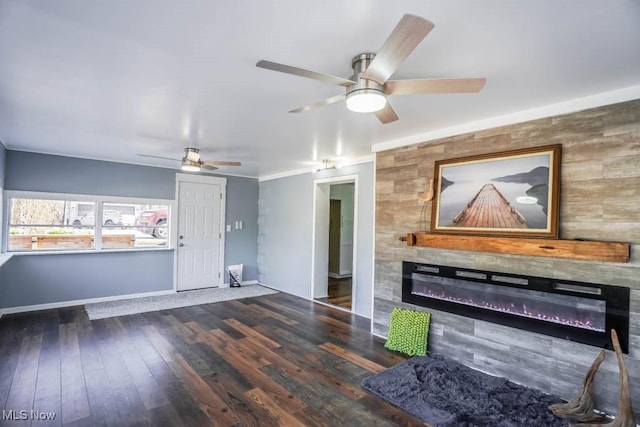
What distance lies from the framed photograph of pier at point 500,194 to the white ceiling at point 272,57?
43 cm

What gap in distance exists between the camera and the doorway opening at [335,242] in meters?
5.69

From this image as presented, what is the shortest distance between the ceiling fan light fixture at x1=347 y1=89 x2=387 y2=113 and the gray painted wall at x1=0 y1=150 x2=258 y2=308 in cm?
508

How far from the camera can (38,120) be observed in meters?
3.32

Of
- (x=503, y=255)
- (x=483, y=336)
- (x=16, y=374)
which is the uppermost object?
(x=503, y=255)

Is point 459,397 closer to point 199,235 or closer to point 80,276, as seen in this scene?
point 199,235

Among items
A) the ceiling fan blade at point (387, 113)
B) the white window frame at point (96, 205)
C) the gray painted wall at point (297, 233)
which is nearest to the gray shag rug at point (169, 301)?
the gray painted wall at point (297, 233)

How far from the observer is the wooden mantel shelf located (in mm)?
2359

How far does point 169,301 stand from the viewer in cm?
547

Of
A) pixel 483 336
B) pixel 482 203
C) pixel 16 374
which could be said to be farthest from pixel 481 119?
Result: pixel 16 374

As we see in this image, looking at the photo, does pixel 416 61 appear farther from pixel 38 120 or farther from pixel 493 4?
pixel 38 120

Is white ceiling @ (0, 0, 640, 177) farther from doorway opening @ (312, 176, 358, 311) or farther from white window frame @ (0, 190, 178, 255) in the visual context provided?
doorway opening @ (312, 176, 358, 311)

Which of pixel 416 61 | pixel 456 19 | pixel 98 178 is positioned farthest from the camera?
pixel 98 178

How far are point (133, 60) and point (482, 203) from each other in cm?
306

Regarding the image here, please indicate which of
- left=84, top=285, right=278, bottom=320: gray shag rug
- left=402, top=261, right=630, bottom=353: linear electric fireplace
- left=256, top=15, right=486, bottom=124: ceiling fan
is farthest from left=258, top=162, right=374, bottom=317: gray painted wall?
left=256, top=15, right=486, bottom=124: ceiling fan
